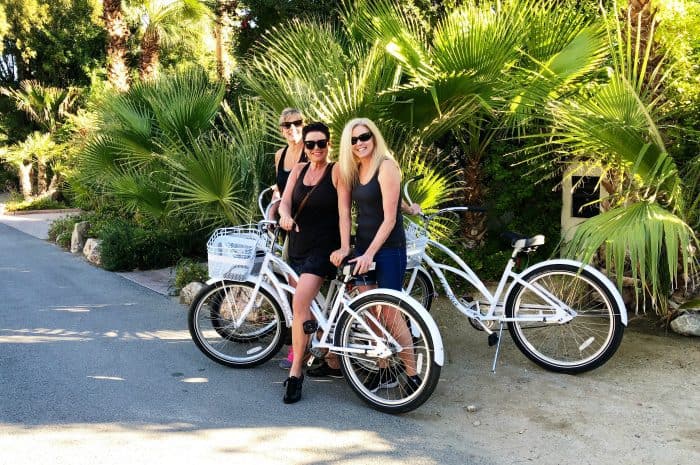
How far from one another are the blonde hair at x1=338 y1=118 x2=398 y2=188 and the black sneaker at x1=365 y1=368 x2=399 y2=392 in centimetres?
122

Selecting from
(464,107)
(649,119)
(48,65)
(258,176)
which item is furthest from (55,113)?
(649,119)

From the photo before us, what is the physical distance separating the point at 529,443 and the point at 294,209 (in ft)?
6.75

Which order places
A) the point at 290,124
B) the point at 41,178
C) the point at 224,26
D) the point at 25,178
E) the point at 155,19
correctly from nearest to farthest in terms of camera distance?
1. the point at 290,124
2. the point at 224,26
3. the point at 155,19
4. the point at 25,178
5. the point at 41,178

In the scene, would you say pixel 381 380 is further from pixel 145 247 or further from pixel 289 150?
pixel 145 247

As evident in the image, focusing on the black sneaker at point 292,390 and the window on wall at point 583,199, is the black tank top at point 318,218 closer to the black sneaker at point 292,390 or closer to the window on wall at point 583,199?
the black sneaker at point 292,390

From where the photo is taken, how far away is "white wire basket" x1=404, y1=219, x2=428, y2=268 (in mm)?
4742

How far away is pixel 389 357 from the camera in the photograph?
417cm

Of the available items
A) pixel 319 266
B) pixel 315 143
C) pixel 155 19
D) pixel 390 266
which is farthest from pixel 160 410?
pixel 155 19

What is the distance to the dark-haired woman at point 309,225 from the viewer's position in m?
4.33

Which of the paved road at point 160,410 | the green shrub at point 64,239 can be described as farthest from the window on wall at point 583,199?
the green shrub at point 64,239

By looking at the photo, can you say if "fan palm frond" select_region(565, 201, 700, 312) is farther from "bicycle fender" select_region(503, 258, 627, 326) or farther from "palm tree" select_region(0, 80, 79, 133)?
"palm tree" select_region(0, 80, 79, 133)

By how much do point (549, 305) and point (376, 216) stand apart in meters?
1.42

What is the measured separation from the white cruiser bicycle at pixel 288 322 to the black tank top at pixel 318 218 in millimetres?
266

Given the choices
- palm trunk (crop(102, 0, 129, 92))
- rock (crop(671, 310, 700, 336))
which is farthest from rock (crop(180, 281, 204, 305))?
palm trunk (crop(102, 0, 129, 92))
